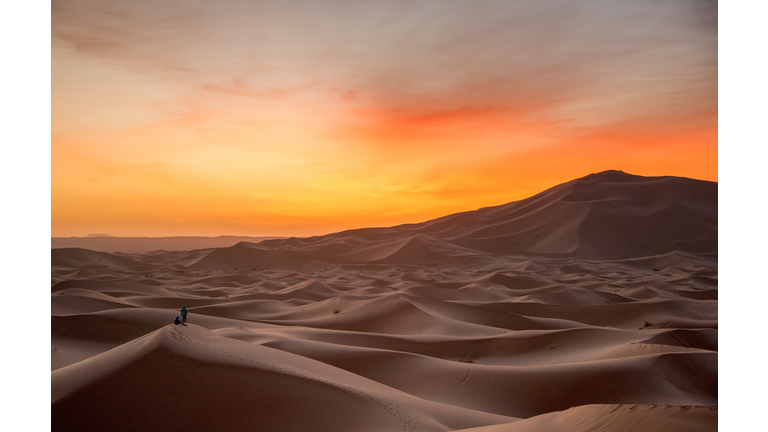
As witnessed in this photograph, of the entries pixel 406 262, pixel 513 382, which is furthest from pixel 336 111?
pixel 406 262

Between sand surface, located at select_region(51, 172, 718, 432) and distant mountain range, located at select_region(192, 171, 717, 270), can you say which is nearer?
sand surface, located at select_region(51, 172, 718, 432)

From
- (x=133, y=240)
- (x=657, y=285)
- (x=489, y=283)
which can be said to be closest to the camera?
(x=657, y=285)

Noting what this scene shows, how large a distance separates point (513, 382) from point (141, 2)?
5.65m

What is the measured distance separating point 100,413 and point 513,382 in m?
3.66

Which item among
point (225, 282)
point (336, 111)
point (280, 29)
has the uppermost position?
point (280, 29)

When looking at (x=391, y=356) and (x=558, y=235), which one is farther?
(x=558, y=235)

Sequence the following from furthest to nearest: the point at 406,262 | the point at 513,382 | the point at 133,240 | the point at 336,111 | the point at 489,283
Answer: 1. the point at 133,240
2. the point at 406,262
3. the point at 489,283
4. the point at 336,111
5. the point at 513,382

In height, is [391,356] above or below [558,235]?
below

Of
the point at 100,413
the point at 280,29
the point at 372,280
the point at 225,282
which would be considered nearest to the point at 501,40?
the point at 280,29

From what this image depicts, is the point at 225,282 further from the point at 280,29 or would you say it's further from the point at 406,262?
the point at 280,29

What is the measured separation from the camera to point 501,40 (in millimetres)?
5375

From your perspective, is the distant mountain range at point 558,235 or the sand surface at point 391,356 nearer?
the sand surface at point 391,356

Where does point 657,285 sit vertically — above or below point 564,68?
below

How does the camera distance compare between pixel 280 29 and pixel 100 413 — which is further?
→ pixel 280 29
